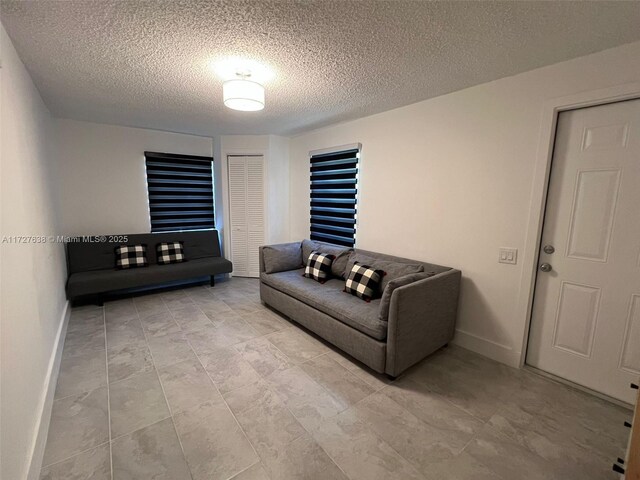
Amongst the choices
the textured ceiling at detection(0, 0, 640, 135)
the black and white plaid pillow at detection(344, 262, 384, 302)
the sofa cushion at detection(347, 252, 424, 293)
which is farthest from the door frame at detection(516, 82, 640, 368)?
the black and white plaid pillow at detection(344, 262, 384, 302)

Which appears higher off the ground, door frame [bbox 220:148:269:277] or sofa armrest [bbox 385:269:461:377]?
door frame [bbox 220:148:269:277]

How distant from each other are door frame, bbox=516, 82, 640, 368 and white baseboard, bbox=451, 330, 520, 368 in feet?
0.20

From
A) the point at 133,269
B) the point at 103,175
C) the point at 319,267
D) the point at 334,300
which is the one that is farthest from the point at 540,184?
the point at 103,175

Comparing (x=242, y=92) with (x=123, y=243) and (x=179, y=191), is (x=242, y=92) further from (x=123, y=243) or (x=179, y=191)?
(x=123, y=243)

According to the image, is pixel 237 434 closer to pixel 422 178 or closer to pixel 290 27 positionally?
pixel 290 27

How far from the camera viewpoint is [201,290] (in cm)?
412

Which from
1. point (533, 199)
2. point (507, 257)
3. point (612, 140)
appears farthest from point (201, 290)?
point (612, 140)

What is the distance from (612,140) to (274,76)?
2448 millimetres

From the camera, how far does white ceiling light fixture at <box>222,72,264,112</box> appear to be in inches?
83.9

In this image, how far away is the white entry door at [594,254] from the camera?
1844 millimetres

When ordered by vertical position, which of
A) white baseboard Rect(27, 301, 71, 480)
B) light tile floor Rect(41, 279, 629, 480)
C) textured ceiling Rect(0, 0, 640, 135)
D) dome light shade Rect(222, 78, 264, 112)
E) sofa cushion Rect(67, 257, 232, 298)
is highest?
textured ceiling Rect(0, 0, 640, 135)

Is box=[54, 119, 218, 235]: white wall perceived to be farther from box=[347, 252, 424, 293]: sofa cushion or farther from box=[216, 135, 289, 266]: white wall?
box=[347, 252, 424, 293]: sofa cushion

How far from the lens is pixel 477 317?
2549mm

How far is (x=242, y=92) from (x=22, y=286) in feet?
6.02
